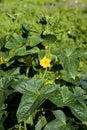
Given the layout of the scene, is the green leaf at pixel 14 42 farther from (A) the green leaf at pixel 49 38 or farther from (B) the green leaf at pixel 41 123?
(B) the green leaf at pixel 41 123

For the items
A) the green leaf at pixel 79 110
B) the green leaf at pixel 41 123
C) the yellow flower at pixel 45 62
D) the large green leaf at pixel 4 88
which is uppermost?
the yellow flower at pixel 45 62

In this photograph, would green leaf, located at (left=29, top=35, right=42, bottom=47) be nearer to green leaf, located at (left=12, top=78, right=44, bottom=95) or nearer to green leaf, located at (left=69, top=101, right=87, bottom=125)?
green leaf, located at (left=12, top=78, right=44, bottom=95)

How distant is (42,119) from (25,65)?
462mm

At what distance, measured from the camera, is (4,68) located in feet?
9.39

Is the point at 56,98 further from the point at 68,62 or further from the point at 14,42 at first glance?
the point at 14,42

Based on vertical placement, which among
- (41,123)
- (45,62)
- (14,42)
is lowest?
(41,123)

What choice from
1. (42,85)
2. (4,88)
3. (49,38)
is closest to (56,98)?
(42,85)

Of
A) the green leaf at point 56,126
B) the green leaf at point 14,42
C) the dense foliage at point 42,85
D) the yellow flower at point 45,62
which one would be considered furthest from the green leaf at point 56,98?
the green leaf at point 14,42

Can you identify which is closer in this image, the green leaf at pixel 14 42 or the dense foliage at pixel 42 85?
→ the dense foliage at pixel 42 85

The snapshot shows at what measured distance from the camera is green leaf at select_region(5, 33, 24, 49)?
8.33ft

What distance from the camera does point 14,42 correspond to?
8.41ft

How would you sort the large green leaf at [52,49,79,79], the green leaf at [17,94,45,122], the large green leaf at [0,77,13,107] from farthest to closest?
the large green leaf at [52,49,79,79], the large green leaf at [0,77,13,107], the green leaf at [17,94,45,122]

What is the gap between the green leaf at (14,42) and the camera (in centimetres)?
254

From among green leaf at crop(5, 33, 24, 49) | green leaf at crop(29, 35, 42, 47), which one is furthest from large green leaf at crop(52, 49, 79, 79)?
green leaf at crop(5, 33, 24, 49)
